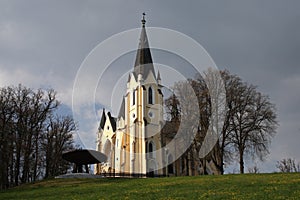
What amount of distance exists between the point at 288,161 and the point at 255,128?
125 feet

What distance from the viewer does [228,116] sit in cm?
3534

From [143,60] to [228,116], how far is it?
99.7 ft

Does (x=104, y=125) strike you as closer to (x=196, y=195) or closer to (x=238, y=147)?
(x=238, y=147)

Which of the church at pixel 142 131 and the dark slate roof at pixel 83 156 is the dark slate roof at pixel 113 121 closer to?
the church at pixel 142 131

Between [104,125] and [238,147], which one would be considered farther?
[104,125]

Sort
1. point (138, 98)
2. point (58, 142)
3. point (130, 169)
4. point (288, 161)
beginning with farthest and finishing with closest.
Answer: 1. point (288, 161)
2. point (138, 98)
3. point (130, 169)
4. point (58, 142)

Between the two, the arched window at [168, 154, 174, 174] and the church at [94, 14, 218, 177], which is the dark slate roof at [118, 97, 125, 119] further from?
the arched window at [168, 154, 174, 174]

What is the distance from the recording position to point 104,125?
75.1 metres

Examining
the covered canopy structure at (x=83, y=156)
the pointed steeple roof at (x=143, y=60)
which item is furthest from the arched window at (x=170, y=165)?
the covered canopy structure at (x=83, y=156)

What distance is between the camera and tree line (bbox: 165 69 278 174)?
34812 mm

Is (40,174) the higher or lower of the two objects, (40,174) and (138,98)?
the lower

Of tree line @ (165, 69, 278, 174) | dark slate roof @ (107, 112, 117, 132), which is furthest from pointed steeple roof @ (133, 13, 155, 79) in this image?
tree line @ (165, 69, 278, 174)

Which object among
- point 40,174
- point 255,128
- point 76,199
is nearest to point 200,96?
point 255,128

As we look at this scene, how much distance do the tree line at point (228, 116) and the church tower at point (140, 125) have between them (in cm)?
1933
